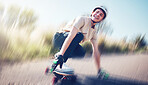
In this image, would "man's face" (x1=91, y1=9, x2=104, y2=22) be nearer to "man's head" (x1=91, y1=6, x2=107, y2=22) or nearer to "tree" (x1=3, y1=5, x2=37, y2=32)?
"man's head" (x1=91, y1=6, x2=107, y2=22)

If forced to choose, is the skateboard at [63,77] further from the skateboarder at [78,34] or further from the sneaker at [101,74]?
Result: the sneaker at [101,74]

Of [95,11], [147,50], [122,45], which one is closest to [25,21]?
[95,11]

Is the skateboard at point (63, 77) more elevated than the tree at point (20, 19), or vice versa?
the tree at point (20, 19)

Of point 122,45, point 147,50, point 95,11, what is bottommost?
point 147,50

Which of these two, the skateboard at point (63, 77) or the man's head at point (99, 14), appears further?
the man's head at point (99, 14)

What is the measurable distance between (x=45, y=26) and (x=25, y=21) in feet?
3.26

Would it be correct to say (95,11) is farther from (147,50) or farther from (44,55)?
(147,50)

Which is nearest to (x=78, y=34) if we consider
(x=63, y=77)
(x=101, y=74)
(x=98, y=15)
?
(x=98, y=15)

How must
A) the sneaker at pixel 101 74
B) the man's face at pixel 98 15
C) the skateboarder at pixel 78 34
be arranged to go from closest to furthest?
the skateboarder at pixel 78 34 → the man's face at pixel 98 15 → the sneaker at pixel 101 74

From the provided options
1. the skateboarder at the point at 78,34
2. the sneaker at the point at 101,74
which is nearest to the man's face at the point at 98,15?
the skateboarder at the point at 78,34

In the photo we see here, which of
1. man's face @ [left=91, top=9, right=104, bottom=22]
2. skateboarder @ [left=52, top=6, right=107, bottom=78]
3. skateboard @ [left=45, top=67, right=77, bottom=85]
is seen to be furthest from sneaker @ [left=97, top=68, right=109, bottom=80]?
man's face @ [left=91, top=9, right=104, bottom=22]

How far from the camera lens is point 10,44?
2672 mm

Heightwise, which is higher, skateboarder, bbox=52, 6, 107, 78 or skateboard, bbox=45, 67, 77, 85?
skateboarder, bbox=52, 6, 107, 78

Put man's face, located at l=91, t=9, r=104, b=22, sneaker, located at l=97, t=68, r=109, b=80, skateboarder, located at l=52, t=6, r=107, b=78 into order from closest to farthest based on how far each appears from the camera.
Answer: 1. skateboarder, located at l=52, t=6, r=107, b=78
2. man's face, located at l=91, t=9, r=104, b=22
3. sneaker, located at l=97, t=68, r=109, b=80
